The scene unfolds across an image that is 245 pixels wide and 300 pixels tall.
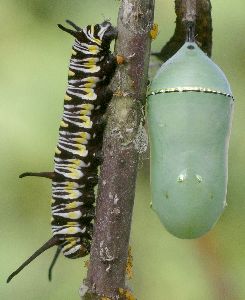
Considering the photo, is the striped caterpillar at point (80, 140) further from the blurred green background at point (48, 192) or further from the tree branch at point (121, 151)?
the blurred green background at point (48, 192)

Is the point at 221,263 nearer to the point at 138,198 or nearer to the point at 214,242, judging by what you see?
the point at 214,242

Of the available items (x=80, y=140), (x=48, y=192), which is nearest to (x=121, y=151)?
(x=80, y=140)

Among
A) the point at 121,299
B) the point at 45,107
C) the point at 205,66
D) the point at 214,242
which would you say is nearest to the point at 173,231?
the point at 121,299

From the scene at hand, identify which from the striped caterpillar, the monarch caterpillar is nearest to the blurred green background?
the striped caterpillar

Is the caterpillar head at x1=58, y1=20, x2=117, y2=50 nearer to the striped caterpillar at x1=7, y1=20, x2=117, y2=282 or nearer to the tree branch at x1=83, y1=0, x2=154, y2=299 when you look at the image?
the striped caterpillar at x1=7, y1=20, x2=117, y2=282

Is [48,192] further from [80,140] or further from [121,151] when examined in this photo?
[121,151]
